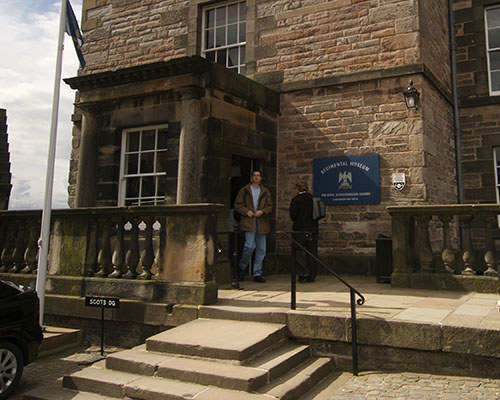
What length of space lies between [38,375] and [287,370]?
2852 mm

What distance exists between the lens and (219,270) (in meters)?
7.54

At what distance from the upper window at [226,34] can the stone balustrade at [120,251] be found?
5486 millimetres

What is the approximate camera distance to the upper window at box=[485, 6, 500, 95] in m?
10.6

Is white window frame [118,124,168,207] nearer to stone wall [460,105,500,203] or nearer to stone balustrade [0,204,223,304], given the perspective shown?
stone balustrade [0,204,223,304]

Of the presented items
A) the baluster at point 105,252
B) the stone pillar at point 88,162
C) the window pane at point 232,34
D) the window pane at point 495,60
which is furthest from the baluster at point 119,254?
the window pane at point 495,60

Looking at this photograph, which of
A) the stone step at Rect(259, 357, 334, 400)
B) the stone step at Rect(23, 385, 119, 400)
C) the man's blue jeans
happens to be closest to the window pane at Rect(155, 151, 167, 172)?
the man's blue jeans

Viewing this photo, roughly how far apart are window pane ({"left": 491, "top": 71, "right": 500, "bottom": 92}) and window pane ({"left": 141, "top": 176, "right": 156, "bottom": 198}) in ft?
26.2

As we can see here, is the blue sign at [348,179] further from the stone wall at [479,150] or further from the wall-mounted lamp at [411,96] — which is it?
the stone wall at [479,150]

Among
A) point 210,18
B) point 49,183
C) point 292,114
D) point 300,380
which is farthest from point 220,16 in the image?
point 300,380

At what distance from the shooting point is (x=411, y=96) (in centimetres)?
855

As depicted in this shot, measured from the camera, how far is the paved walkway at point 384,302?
15.4 feet

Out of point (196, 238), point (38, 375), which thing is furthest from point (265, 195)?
point (38, 375)

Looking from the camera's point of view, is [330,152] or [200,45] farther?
[200,45]

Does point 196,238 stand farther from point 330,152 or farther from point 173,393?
point 330,152
